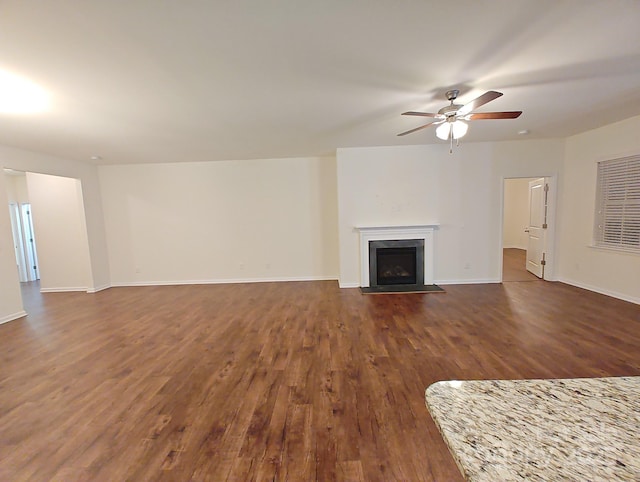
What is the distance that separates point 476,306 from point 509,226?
6509mm

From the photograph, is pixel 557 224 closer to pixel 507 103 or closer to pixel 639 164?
pixel 639 164

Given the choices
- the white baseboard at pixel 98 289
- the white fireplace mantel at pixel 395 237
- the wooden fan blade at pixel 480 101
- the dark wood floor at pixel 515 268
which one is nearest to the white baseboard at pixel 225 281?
the white baseboard at pixel 98 289

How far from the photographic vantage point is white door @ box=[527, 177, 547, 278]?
5.24 metres

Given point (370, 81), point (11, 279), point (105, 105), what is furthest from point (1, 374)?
point (370, 81)

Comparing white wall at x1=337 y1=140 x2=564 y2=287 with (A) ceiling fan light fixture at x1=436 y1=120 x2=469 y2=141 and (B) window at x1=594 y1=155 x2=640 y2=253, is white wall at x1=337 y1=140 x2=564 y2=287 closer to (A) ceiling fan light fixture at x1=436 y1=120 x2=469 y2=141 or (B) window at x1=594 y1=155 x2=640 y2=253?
(B) window at x1=594 y1=155 x2=640 y2=253

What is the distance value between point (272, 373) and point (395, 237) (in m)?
3.40

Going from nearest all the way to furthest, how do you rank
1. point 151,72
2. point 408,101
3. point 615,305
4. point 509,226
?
point 151,72 → point 408,101 → point 615,305 → point 509,226

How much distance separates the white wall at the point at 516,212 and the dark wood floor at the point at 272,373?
16.6 feet

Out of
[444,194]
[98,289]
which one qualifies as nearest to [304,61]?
[444,194]

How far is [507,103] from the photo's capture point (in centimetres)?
312

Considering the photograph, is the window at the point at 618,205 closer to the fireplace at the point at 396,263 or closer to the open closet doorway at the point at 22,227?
the fireplace at the point at 396,263

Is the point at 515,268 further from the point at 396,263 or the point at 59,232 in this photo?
the point at 59,232

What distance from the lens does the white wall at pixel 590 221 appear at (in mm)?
3996

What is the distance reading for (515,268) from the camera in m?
6.29
